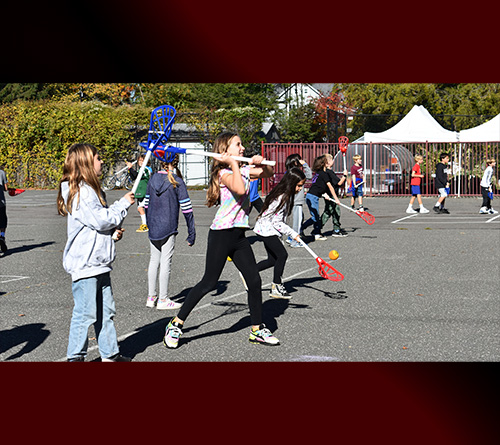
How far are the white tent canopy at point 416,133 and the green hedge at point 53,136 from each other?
37.5 feet

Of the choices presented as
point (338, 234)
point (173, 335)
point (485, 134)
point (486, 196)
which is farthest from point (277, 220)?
point (485, 134)

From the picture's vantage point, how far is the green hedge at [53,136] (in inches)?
1314

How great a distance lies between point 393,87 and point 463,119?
19.7ft

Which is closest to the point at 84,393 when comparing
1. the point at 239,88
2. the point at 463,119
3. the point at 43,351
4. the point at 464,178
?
the point at 43,351

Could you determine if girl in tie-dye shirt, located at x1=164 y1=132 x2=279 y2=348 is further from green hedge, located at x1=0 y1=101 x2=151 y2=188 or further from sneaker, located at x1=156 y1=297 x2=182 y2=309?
green hedge, located at x1=0 y1=101 x2=151 y2=188

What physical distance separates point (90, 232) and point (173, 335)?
1.45 m

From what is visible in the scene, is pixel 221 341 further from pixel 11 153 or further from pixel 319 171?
pixel 11 153

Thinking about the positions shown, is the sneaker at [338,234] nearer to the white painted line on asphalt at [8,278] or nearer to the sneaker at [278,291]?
the sneaker at [278,291]

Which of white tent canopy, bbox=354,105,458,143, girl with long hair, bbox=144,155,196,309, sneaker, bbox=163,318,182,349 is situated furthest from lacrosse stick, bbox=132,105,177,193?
white tent canopy, bbox=354,105,458,143

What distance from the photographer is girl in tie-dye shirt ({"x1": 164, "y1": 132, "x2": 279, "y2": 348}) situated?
5.32 meters

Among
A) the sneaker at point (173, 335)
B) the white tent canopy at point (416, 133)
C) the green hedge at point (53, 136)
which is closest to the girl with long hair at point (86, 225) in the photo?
the sneaker at point (173, 335)

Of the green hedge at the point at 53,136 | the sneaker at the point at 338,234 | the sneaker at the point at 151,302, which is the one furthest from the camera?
the green hedge at the point at 53,136

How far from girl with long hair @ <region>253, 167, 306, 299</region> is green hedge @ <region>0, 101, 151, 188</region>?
26.5m
